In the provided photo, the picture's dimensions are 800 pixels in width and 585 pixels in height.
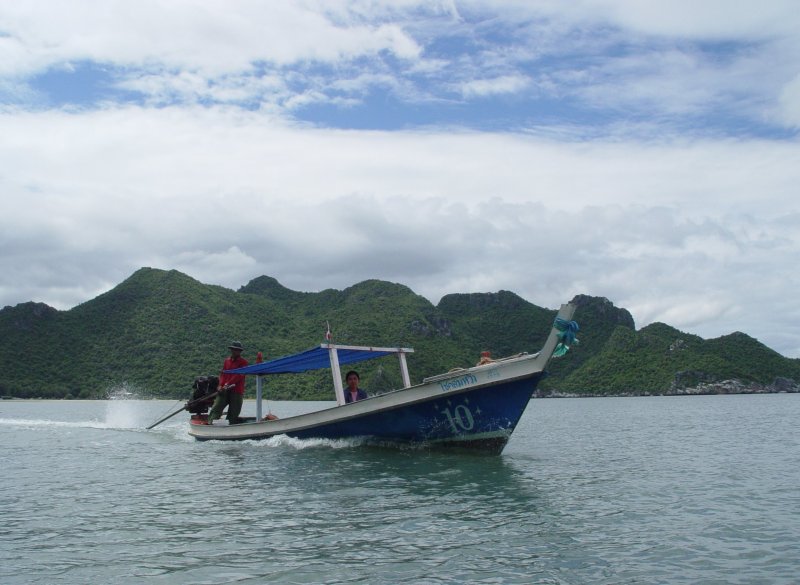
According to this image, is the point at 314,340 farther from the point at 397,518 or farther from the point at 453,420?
the point at 397,518

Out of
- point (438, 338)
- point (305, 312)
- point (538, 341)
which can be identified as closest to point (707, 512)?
point (438, 338)

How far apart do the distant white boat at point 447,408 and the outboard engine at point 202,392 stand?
5.31 m

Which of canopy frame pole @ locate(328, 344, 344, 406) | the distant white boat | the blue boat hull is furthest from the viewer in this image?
canopy frame pole @ locate(328, 344, 344, 406)

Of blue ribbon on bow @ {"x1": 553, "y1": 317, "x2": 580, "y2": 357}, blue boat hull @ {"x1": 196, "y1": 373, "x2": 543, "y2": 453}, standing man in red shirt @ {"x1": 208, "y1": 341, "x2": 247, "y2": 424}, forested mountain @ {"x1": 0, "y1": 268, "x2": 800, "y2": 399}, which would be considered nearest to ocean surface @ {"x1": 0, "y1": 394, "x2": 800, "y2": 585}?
blue boat hull @ {"x1": 196, "y1": 373, "x2": 543, "y2": 453}

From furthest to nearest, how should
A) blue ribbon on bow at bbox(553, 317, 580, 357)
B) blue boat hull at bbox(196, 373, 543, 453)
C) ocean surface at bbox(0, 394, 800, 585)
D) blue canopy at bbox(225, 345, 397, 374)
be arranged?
blue canopy at bbox(225, 345, 397, 374) → blue boat hull at bbox(196, 373, 543, 453) → blue ribbon on bow at bbox(553, 317, 580, 357) → ocean surface at bbox(0, 394, 800, 585)

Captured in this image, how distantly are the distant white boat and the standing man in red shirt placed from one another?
336cm

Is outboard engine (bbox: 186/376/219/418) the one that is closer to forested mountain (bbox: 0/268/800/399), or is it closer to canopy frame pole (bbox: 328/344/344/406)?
canopy frame pole (bbox: 328/344/344/406)

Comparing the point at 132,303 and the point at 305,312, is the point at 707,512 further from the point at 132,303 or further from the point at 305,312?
the point at 305,312

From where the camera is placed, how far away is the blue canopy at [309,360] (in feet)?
64.2

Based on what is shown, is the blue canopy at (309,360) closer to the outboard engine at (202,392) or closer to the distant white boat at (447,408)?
the distant white boat at (447,408)

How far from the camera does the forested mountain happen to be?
79.1 m

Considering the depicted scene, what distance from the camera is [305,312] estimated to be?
401 feet

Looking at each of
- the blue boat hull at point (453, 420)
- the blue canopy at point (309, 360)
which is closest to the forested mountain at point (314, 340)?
the blue canopy at point (309, 360)

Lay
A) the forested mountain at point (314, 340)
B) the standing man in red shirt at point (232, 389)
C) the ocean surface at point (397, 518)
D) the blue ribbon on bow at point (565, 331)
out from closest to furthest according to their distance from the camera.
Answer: the ocean surface at point (397, 518) < the blue ribbon on bow at point (565, 331) < the standing man in red shirt at point (232, 389) < the forested mountain at point (314, 340)
